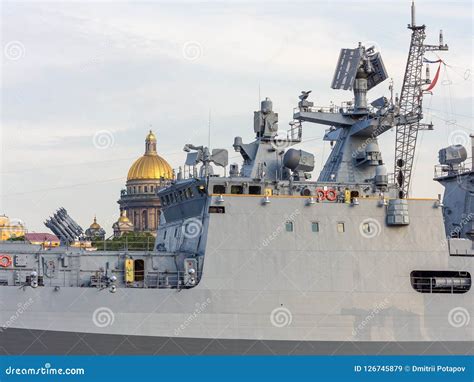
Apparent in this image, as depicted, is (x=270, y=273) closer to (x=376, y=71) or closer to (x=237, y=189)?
(x=237, y=189)

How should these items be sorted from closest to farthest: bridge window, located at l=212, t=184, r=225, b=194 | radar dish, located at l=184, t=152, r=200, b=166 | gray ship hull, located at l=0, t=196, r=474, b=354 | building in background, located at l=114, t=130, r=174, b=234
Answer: gray ship hull, located at l=0, t=196, r=474, b=354
bridge window, located at l=212, t=184, r=225, b=194
radar dish, located at l=184, t=152, r=200, b=166
building in background, located at l=114, t=130, r=174, b=234

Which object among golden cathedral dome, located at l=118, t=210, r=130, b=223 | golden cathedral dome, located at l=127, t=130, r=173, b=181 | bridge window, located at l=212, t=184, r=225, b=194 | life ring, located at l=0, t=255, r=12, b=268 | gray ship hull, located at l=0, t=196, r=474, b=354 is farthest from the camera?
golden cathedral dome, located at l=127, t=130, r=173, b=181

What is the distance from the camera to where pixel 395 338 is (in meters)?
28.7

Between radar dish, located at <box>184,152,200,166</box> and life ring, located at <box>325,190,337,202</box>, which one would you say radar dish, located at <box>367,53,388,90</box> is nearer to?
life ring, located at <box>325,190,337,202</box>

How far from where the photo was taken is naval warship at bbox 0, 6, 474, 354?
27.0 metres

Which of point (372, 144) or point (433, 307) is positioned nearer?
point (433, 307)

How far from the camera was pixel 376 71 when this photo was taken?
32.0 metres

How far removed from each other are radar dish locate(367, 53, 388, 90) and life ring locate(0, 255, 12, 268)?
13320 mm

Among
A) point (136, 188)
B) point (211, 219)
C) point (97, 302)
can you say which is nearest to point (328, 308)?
point (211, 219)

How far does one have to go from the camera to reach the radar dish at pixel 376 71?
31.8m

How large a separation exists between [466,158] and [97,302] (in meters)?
15.3

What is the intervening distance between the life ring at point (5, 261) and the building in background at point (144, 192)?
2563 inches

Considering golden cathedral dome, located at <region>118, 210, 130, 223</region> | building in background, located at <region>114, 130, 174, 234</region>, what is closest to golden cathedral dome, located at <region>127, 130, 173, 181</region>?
building in background, located at <region>114, 130, 174, 234</region>

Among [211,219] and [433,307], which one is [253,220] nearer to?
[211,219]
